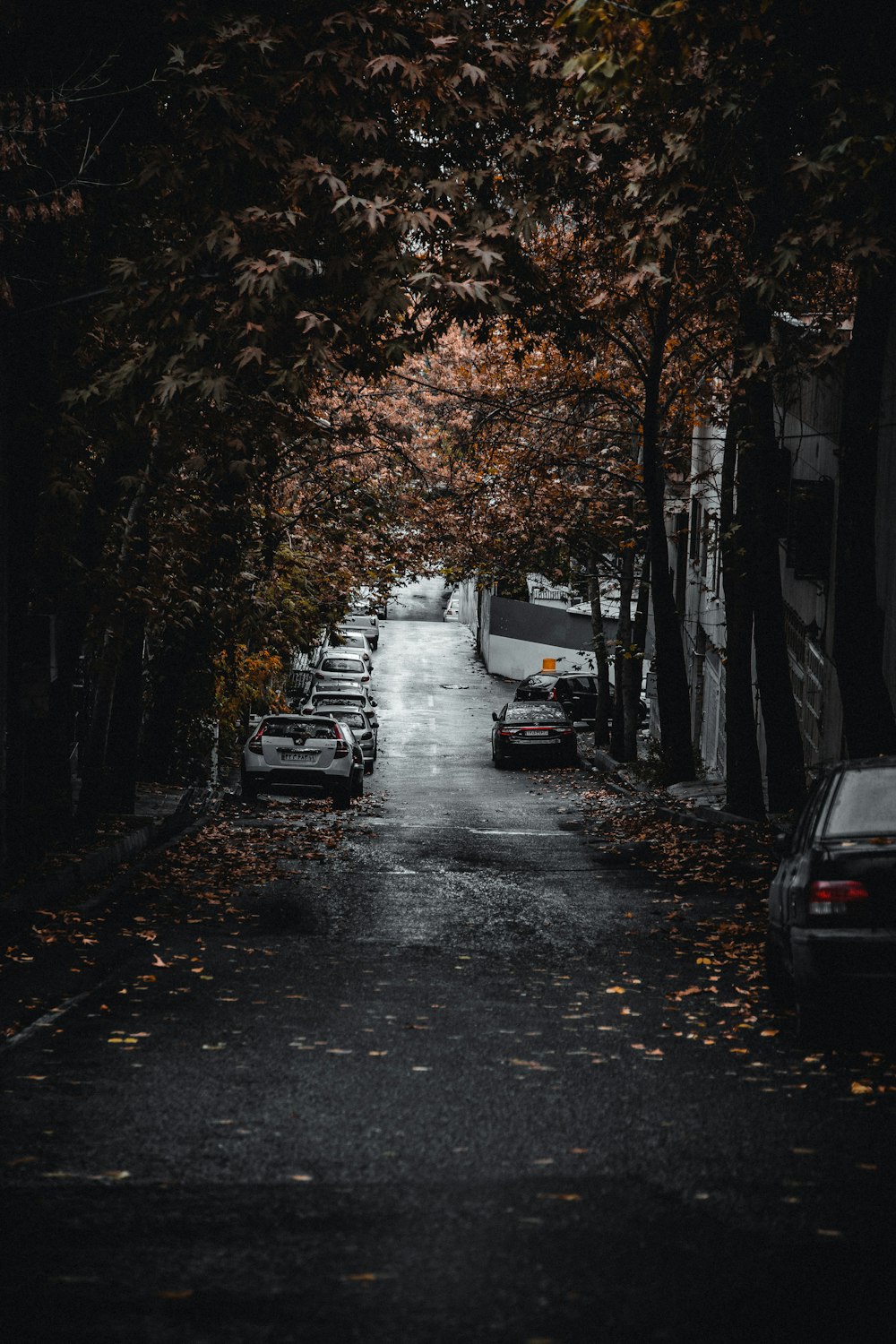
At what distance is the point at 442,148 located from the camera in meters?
12.3

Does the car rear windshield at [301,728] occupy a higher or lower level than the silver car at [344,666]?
lower

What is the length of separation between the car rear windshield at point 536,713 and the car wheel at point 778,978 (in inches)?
1152

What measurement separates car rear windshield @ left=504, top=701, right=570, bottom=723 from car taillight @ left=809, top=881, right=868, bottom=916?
30898 mm

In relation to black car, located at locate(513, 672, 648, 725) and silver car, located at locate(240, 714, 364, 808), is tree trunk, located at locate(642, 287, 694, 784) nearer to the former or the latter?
silver car, located at locate(240, 714, 364, 808)

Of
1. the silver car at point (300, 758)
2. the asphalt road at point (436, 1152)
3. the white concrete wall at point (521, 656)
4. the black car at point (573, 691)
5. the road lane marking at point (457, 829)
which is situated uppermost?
the white concrete wall at point (521, 656)

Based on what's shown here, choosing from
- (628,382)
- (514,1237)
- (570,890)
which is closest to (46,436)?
(570,890)

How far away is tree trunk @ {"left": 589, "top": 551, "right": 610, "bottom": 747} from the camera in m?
39.0

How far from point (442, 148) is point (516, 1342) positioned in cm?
1005

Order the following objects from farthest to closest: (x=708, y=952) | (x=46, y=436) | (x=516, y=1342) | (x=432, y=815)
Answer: (x=432, y=815)
(x=46, y=436)
(x=708, y=952)
(x=516, y=1342)

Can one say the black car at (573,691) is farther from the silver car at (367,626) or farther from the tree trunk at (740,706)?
the tree trunk at (740,706)

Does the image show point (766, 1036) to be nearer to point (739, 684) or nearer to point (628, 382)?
point (739, 684)

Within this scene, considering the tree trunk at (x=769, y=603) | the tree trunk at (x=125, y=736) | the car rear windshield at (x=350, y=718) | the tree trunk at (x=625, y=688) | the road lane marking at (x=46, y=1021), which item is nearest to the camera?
the road lane marking at (x=46, y=1021)

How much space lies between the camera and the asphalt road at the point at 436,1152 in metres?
4.52

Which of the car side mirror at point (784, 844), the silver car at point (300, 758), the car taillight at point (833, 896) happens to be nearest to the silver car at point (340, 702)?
the silver car at point (300, 758)
